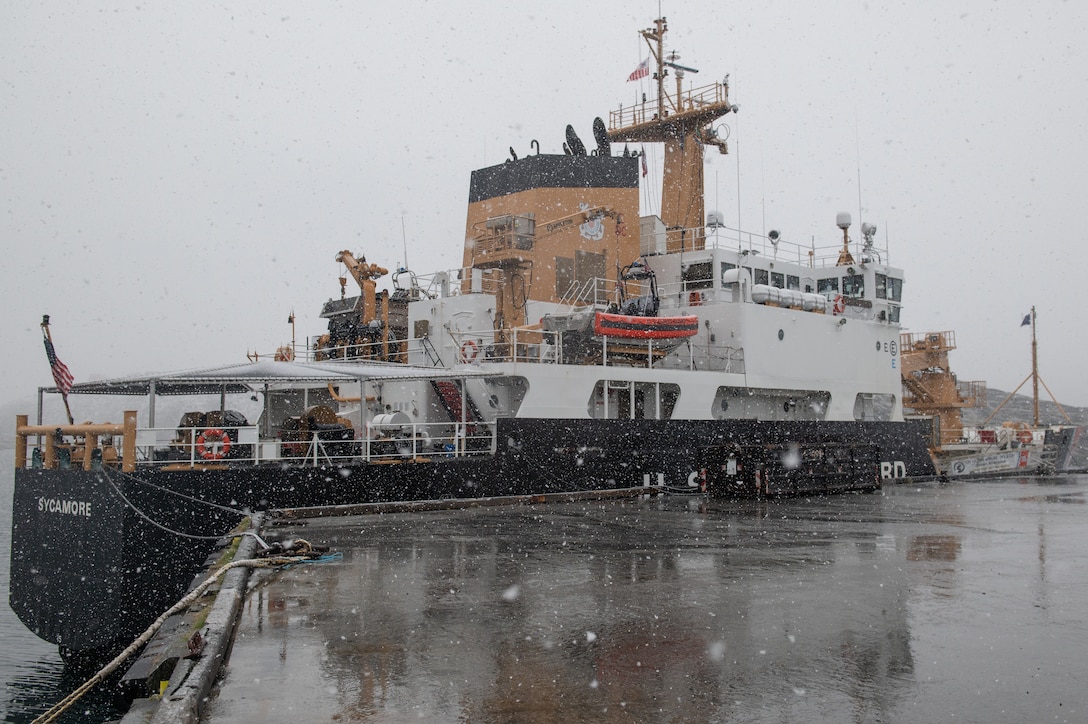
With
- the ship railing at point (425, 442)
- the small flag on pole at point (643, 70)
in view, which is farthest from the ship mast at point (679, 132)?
the ship railing at point (425, 442)

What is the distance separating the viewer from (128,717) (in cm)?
467

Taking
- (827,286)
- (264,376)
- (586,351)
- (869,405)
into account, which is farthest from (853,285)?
(264,376)

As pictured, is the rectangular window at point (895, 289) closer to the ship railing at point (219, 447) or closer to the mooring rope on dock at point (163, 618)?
the ship railing at point (219, 447)

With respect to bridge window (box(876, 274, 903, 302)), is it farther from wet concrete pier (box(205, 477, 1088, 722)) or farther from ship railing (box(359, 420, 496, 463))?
wet concrete pier (box(205, 477, 1088, 722))

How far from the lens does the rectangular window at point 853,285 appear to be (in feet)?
82.8

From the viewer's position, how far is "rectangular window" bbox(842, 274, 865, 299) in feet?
82.8

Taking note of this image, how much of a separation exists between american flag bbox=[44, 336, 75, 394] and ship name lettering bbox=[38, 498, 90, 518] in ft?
5.23

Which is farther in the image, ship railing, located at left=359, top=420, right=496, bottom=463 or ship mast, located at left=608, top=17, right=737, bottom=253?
ship mast, located at left=608, top=17, right=737, bottom=253

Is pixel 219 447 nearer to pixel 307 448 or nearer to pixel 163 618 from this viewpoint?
pixel 307 448

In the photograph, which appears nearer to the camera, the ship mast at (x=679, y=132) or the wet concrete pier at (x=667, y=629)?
the wet concrete pier at (x=667, y=629)

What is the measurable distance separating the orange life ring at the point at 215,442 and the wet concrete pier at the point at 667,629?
2.69m

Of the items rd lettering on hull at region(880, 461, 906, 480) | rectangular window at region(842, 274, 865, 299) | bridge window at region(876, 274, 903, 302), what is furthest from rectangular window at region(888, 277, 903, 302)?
rd lettering on hull at region(880, 461, 906, 480)

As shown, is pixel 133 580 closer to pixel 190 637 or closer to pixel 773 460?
pixel 190 637

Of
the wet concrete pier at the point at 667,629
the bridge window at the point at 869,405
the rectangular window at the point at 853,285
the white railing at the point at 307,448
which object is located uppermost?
the rectangular window at the point at 853,285
